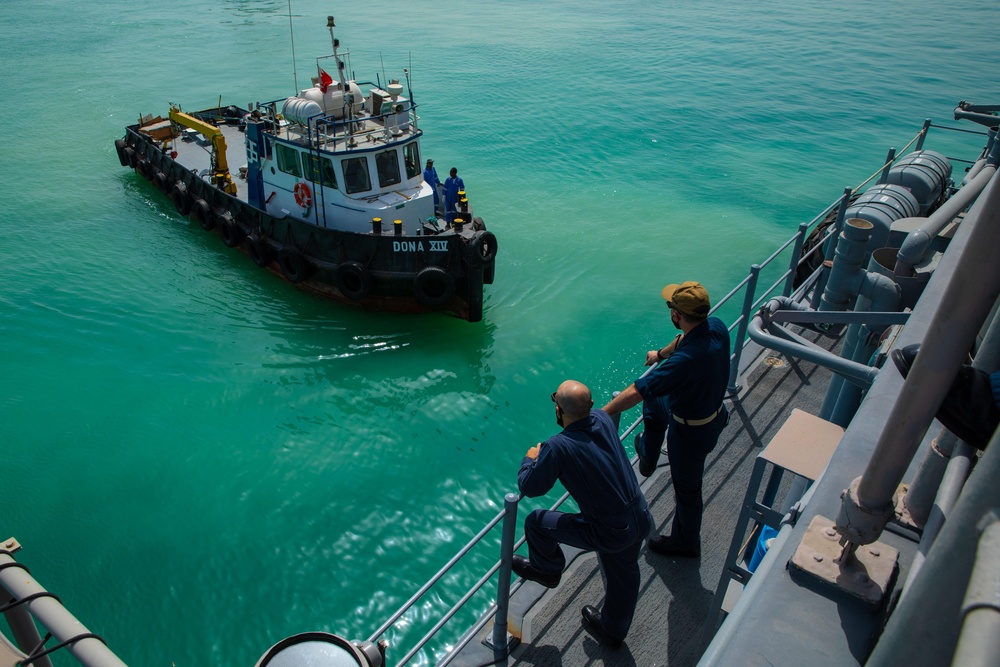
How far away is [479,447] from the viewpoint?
970cm

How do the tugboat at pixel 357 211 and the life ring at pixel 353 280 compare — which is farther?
the life ring at pixel 353 280

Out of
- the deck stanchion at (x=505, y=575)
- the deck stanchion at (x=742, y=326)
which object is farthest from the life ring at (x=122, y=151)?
the deck stanchion at (x=505, y=575)

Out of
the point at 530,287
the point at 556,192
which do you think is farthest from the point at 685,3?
the point at 530,287

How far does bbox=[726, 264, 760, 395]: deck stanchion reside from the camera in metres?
5.99

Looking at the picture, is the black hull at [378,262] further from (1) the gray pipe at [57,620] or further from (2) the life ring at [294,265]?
(1) the gray pipe at [57,620]

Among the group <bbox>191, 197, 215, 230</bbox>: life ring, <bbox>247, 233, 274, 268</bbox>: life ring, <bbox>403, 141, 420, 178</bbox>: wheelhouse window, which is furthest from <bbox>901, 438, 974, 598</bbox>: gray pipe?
<bbox>191, 197, 215, 230</bbox>: life ring

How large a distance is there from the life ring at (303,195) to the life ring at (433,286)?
9.05 ft

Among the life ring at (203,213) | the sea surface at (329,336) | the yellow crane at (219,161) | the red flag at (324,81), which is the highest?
the red flag at (324,81)

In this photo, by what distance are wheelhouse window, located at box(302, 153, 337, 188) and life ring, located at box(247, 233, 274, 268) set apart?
6.24ft

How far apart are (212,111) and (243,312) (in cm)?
1000

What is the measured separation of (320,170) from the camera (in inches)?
478

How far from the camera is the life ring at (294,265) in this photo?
13.0 meters

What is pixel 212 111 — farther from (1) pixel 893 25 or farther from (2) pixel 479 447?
(1) pixel 893 25

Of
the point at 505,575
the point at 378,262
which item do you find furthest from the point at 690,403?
the point at 378,262
